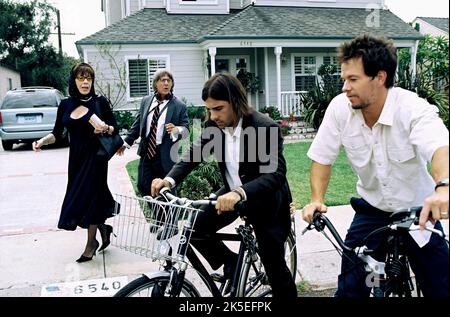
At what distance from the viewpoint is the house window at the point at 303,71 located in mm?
19156

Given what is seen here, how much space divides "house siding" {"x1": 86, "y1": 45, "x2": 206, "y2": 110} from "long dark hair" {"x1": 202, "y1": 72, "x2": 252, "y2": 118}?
1431cm

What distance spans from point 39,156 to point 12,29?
25.9 metres

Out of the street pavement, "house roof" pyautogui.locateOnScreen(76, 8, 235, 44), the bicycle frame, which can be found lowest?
the street pavement

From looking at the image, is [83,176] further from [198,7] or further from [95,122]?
[198,7]

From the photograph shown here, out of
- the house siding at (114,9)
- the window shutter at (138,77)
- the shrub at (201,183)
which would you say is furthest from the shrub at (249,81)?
the shrub at (201,183)

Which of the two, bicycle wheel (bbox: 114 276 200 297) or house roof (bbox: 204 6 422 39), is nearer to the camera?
bicycle wheel (bbox: 114 276 200 297)

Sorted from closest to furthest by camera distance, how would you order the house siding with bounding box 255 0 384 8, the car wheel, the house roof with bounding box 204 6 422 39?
the car wheel, the house roof with bounding box 204 6 422 39, the house siding with bounding box 255 0 384 8

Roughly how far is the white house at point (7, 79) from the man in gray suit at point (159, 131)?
2869cm

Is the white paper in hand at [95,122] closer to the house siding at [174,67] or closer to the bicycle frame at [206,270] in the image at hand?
the bicycle frame at [206,270]

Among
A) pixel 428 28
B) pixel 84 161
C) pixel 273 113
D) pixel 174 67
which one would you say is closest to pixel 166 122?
pixel 84 161

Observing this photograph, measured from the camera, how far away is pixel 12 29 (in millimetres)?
34250

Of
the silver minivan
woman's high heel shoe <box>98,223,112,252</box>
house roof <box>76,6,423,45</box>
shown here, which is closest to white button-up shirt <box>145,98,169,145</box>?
woman's high heel shoe <box>98,223,112,252</box>

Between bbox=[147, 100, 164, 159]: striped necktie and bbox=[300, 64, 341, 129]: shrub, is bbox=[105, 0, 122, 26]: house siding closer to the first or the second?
bbox=[300, 64, 341, 129]: shrub

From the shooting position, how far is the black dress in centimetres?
464
